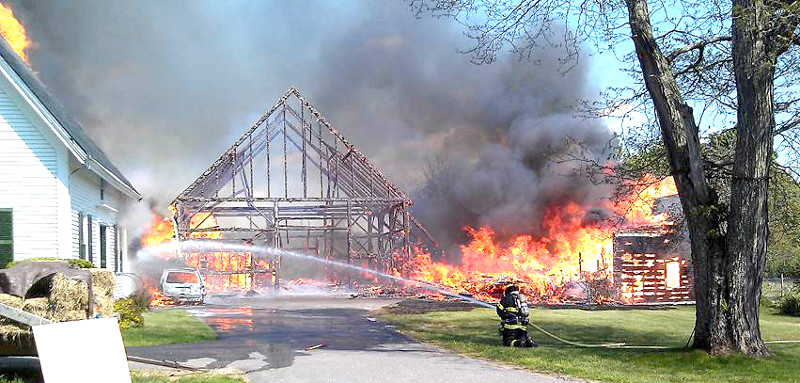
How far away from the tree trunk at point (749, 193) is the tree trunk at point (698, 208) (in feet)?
0.10

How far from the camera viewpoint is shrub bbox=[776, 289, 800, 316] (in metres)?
24.8

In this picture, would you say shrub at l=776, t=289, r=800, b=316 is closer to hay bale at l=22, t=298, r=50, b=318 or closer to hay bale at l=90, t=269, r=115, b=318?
hay bale at l=90, t=269, r=115, b=318

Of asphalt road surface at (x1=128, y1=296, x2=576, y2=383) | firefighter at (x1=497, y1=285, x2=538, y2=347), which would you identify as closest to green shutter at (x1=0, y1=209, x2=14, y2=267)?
asphalt road surface at (x1=128, y1=296, x2=576, y2=383)

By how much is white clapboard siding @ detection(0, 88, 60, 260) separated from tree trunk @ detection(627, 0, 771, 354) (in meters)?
11.4

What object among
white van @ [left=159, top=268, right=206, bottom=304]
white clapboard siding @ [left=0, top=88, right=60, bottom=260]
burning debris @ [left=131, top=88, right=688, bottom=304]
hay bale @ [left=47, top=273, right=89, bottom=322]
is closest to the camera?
hay bale @ [left=47, top=273, right=89, bottom=322]

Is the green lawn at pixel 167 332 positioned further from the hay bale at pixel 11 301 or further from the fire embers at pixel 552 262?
the fire embers at pixel 552 262

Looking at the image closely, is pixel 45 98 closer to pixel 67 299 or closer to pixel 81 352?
pixel 67 299

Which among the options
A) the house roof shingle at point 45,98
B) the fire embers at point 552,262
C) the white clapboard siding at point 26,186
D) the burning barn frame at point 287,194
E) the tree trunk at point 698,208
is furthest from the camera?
the burning barn frame at point 287,194

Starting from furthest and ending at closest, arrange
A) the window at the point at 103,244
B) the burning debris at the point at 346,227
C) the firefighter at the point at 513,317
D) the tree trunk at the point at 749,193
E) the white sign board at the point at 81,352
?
the burning debris at the point at 346,227 < the window at the point at 103,244 < the firefighter at the point at 513,317 < the tree trunk at the point at 749,193 < the white sign board at the point at 81,352

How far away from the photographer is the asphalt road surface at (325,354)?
1018 cm

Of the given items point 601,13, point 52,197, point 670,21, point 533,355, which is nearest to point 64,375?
point 533,355

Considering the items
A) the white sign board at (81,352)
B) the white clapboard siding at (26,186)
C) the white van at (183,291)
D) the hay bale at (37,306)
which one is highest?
the white clapboard siding at (26,186)

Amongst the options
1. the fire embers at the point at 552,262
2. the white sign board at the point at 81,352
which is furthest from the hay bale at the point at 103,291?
the fire embers at the point at 552,262

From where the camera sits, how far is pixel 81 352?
702 cm
